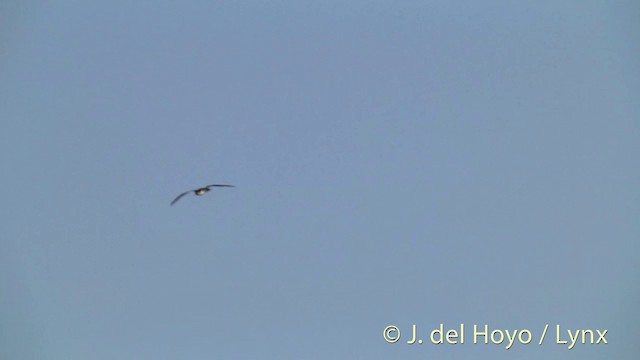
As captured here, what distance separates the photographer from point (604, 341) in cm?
8156

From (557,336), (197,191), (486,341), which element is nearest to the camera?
(197,191)

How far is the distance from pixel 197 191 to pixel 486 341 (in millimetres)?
21170

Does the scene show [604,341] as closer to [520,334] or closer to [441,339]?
[520,334]

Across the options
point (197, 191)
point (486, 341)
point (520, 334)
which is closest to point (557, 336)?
point (520, 334)

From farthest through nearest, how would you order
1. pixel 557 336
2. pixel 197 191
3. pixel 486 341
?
pixel 557 336 → pixel 486 341 → pixel 197 191

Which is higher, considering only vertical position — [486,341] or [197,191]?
[197,191]

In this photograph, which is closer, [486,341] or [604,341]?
[486,341]

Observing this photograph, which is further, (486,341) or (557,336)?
(557,336)

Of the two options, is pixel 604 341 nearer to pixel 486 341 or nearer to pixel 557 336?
pixel 557 336

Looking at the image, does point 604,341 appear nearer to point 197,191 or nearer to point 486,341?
point 486,341

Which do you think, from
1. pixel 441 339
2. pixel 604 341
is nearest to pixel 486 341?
pixel 441 339

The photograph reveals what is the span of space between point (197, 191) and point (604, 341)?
32905 mm

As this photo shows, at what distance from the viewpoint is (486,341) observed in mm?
73250

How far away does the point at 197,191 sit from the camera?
6544 centimetres
